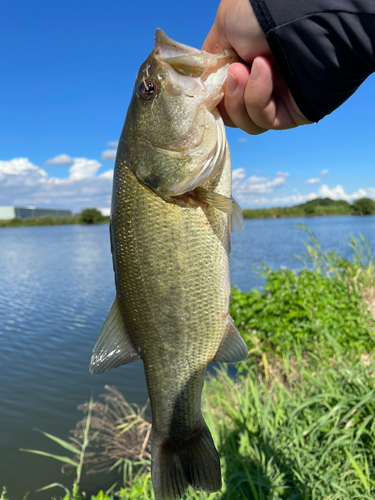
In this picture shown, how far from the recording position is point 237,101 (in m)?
1.98

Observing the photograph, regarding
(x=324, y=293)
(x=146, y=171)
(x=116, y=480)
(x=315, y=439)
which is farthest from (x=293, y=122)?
(x=116, y=480)

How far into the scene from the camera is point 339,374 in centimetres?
419

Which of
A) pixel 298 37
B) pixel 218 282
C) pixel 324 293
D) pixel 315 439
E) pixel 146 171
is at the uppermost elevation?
pixel 298 37

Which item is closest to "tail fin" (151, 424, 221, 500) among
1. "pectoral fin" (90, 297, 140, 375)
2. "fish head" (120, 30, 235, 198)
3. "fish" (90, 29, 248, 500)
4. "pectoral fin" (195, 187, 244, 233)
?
"fish" (90, 29, 248, 500)

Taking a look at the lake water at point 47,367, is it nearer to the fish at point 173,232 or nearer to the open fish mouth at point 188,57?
the fish at point 173,232

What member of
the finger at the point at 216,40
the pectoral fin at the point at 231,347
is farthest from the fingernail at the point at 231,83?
the pectoral fin at the point at 231,347

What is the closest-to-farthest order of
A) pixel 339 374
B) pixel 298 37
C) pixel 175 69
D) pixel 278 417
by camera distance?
pixel 298 37
pixel 175 69
pixel 278 417
pixel 339 374

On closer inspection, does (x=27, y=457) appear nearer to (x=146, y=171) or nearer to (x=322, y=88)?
(x=146, y=171)

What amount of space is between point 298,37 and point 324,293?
5.27 meters

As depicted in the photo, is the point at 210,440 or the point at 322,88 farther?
the point at 210,440

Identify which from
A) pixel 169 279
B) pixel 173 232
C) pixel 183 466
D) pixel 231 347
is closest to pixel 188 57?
pixel 173 232

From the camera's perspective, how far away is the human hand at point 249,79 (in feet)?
5.58

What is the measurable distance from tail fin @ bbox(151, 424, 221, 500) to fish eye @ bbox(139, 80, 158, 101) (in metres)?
1.76

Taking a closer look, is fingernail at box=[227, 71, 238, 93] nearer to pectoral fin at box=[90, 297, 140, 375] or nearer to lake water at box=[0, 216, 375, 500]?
pectoral fin at box=[90, 297, 140, 375]
